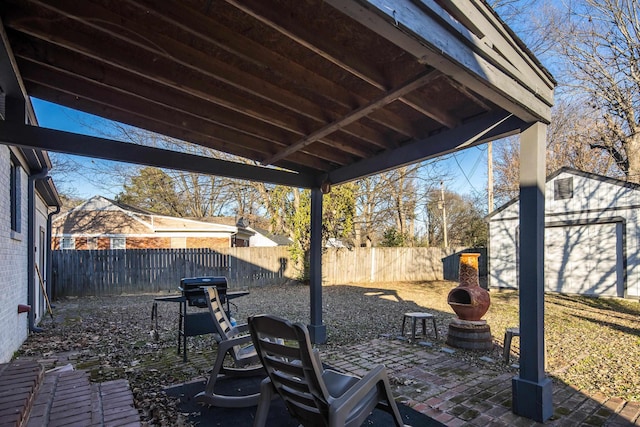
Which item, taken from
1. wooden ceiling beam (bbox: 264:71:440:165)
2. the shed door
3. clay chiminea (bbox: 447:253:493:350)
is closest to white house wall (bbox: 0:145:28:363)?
wooden ceiling beam (bbox: 264:71:440:165)

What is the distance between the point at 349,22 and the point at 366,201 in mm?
14968

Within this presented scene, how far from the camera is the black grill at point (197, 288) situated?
4445 mm

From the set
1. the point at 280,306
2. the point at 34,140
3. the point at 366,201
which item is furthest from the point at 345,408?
the point at 366,201

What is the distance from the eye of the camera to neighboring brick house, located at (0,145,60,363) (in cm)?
404

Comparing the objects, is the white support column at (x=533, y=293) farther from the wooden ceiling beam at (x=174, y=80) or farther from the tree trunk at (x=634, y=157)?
the tree trunk at (x=634, y=157)

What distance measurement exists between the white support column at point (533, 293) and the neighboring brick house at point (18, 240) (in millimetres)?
5231

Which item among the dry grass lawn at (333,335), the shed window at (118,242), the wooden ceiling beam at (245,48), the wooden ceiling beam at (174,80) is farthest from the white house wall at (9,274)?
the shed window at (118,242)

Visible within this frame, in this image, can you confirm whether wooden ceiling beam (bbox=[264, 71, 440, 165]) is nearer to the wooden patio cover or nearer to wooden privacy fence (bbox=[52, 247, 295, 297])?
the wooden patio cover

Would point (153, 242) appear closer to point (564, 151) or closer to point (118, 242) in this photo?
point (118, 242)

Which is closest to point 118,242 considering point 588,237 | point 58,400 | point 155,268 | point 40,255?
point 155,268

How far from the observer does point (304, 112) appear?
3137 mm

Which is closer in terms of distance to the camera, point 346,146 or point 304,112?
point 304,112

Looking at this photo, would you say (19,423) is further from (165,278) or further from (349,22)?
(165,278)

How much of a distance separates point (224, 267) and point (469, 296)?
9348 mm
